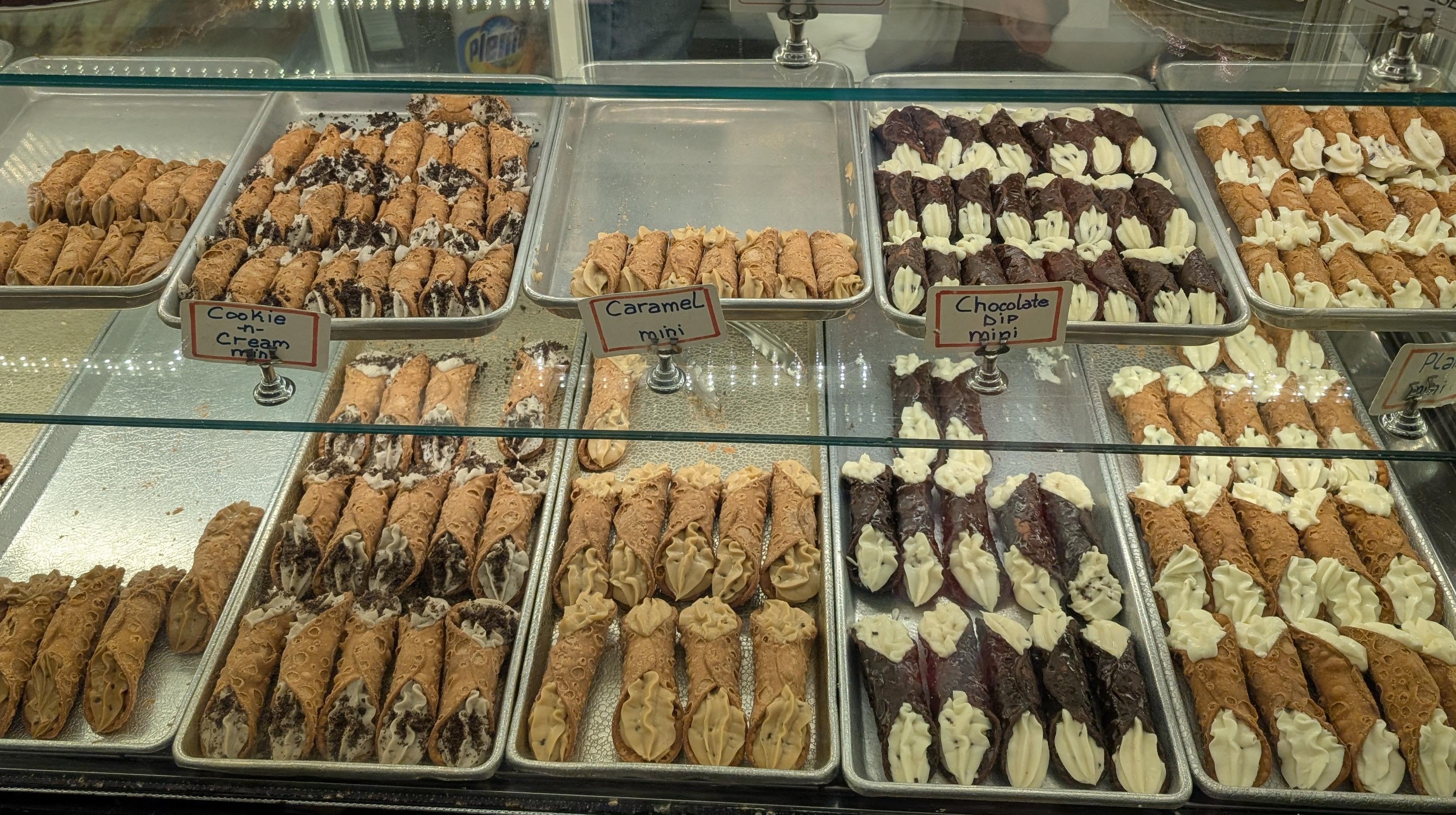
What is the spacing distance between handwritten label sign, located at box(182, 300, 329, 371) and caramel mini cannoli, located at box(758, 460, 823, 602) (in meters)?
0.93

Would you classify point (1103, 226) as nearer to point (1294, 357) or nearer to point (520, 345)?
point (1294, 357)

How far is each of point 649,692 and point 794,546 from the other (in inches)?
16.8

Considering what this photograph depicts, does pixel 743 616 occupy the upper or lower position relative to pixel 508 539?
lower

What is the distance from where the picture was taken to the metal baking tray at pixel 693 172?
7.69 ft

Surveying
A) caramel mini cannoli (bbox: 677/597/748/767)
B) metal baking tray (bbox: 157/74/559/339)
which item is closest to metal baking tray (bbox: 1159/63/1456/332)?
metal baking tray (bbox: 157/74/559/339)

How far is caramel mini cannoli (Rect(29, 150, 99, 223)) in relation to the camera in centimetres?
236

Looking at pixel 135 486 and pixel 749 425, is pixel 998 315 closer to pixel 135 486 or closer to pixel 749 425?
pixel 749 425

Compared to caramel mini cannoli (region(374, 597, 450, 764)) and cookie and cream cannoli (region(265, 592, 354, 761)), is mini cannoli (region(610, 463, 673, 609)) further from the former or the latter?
cookie and cream cannoli (region(265, 592, 354, 761))

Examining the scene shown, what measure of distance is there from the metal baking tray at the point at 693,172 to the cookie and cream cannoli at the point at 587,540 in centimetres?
41

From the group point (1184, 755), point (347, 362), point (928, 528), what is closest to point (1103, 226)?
point (928, 528)

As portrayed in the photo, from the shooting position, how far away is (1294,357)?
220cm

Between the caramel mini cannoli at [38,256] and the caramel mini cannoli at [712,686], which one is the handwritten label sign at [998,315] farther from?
the caramel mini cannoli at [38,256]

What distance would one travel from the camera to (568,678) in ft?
6.26

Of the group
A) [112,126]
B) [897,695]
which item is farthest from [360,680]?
[112,126]
